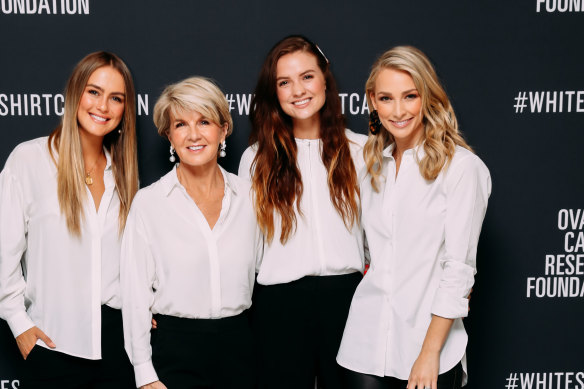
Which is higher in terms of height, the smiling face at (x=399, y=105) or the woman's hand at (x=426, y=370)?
the smiling face at (x=399, y=105)

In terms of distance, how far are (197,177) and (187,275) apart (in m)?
0.35

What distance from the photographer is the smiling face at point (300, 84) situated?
2.11 metres

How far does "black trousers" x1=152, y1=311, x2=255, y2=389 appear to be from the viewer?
185 cm

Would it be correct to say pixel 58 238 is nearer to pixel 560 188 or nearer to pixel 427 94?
pixel 427 94

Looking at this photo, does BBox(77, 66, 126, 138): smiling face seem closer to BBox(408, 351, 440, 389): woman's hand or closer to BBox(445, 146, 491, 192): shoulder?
BBox(445, 146, 491, 192): shoulder

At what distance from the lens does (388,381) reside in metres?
1.84

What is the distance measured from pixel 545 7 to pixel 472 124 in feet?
2.02

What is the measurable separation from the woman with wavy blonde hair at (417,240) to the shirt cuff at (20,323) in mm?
1109

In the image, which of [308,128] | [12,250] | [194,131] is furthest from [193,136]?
[12,250]

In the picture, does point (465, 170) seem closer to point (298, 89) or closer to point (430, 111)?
point (430, 111)

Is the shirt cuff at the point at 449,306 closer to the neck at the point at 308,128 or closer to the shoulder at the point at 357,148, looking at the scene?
the shoulder at the point at 357,148

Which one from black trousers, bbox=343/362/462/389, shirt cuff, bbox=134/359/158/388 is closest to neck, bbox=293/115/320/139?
black trousers, bbox=343/362/462/389

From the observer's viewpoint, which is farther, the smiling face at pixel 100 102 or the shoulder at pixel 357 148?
the shoulder at pixel 357 148

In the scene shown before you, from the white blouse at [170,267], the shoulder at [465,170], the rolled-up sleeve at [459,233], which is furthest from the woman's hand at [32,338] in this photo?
the shoulder at [465,170]
